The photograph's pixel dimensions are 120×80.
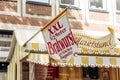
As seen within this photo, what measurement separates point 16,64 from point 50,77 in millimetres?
1187

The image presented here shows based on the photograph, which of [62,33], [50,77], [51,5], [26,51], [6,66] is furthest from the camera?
[51,5]

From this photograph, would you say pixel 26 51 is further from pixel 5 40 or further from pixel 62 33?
pixel 5 40

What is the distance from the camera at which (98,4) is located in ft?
51.1

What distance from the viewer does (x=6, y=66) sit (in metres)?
13.4

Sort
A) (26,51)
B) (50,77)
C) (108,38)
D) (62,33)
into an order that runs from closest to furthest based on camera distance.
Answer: (62,33) < (26,51) < (108,38) < (50,77)

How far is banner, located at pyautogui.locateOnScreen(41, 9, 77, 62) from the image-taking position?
717cm

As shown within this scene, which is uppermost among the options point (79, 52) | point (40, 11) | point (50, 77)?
point (40, 11)

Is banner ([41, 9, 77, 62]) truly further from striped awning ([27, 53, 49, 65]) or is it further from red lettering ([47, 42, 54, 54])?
striped awning ([27, 53, 49, 65])

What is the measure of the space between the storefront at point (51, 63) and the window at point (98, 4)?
4165 mm

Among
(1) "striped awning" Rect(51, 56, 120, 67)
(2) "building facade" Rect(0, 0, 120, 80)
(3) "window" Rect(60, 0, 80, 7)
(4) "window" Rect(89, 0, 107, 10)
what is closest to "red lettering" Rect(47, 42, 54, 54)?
(1) "striped awning" Rect(51, 56, 120, 67)

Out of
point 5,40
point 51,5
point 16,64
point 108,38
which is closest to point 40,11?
point 51,5

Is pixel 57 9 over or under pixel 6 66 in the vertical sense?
over

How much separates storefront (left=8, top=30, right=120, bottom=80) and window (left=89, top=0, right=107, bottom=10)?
417 centimetres

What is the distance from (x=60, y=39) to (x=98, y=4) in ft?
28.2
